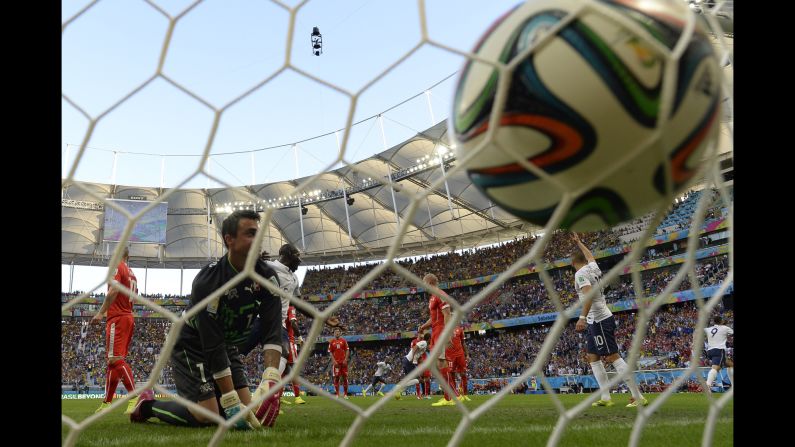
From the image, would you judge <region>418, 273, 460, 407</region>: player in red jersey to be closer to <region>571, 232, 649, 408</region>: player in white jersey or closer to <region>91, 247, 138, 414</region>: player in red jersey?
<region>571, 232, 649, 408</region>: player in white jersey

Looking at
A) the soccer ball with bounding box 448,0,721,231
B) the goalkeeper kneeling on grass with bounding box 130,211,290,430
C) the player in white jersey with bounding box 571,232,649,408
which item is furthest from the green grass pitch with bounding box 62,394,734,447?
the player in white jersey with bounding box 571,232,649,408

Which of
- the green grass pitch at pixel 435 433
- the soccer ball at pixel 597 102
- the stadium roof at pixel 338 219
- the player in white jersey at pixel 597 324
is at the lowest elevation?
the green grass pitch at pixel 435 433

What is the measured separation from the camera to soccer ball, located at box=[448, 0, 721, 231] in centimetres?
145

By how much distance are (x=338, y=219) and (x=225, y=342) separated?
86.9 feet

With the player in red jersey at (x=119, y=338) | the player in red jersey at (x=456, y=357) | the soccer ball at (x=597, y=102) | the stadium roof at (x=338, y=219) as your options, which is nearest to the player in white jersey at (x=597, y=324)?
the player in red jersey at (x=456, y=357)

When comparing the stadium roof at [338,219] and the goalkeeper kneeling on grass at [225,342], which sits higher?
the stadium roof at [338,219]

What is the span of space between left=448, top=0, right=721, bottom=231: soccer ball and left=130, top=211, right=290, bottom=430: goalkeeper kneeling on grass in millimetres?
1937

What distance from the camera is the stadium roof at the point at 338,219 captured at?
25.9 metres

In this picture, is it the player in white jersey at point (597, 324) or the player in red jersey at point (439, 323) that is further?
the player in red jersey at point (439, 323)

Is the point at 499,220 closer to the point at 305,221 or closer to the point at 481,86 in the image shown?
the point at 305,221

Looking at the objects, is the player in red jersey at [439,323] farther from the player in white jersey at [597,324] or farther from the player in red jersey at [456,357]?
the player in white jersey at [597,324]

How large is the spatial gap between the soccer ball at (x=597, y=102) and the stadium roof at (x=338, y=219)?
72.5 ft

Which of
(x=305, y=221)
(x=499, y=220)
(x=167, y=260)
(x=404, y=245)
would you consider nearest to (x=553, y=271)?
(x=499, y=220)

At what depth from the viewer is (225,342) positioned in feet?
11.7
